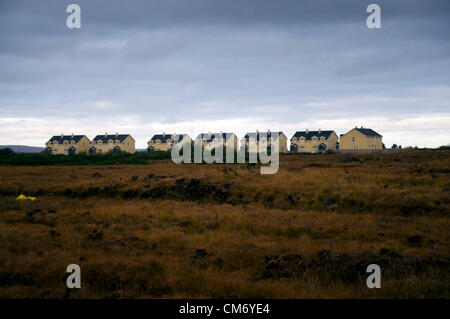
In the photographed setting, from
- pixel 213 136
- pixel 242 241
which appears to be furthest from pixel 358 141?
pixel 242 241

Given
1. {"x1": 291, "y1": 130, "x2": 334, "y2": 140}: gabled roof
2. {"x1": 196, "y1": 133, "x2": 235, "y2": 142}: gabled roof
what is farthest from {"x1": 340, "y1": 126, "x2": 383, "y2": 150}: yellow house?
{"x1": 196, "y1": 133, "x2": 235, "y2": 142}: gabled roof

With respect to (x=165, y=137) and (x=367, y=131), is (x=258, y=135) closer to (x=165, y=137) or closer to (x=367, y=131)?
(x=367, y=131)

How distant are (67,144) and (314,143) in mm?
69464

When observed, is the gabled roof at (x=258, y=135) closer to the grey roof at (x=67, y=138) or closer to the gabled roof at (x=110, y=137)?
the gabled roof at (x=110, y=137)

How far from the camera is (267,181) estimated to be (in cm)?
2155

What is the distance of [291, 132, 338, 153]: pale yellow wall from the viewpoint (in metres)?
93.2

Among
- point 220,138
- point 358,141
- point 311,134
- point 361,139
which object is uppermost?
point 311,134

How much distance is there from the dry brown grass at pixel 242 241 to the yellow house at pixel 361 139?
227ft

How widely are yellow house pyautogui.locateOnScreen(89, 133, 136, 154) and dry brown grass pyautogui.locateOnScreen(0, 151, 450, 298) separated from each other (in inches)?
3330

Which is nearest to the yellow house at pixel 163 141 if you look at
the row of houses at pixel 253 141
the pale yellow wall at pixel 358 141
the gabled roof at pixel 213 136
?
the row of houses at pixel 253 141

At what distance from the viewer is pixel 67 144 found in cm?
10231

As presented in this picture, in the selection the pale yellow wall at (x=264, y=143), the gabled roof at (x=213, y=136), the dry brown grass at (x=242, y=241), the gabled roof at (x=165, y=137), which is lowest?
the dry brown grass at (x=242, y=241)

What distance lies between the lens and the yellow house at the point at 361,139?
283 ft
